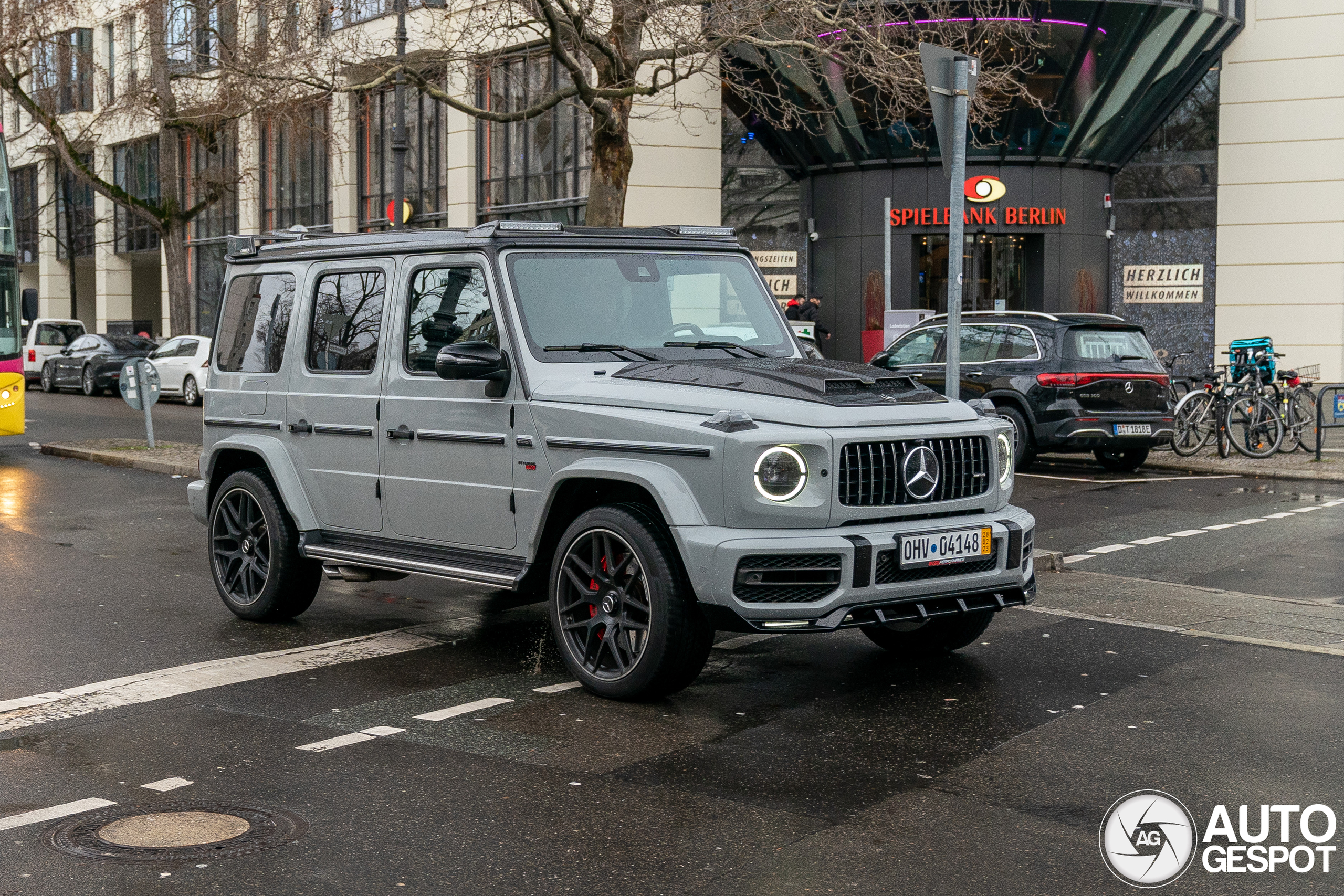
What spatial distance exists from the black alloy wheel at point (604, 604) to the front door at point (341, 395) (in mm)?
1460

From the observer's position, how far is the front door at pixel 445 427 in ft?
22.4

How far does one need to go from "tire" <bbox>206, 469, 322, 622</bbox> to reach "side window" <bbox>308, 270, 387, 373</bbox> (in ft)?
2.60

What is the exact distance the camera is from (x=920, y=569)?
19.9 ft

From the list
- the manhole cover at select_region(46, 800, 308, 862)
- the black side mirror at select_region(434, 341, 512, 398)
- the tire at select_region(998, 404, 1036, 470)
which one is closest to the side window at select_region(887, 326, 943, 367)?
the tire at select_region(998, 404, 1036, 470)

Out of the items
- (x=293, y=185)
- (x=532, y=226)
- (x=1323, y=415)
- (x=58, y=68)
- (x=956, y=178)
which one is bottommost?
(x=1323, y=415)

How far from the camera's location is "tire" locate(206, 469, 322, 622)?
7.92 m

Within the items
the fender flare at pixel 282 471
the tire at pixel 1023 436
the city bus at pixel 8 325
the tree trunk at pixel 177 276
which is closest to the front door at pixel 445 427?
the fender flare at pixel 282 471

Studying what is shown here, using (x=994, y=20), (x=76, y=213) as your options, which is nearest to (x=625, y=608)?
(x=994, y=20)

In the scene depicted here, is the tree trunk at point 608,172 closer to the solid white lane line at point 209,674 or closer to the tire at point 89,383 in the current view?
the solid white lane line at point 209,674

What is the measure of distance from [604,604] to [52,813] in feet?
7.46

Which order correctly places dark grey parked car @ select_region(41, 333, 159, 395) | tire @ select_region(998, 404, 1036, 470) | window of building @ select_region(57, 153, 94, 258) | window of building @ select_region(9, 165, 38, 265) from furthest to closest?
1. window of building @ select_region(9, 165, 38, 265)
2. window of building @ select_region(57, 153, 94, 258)
3. dark grey parked car @ select_region(41, 333, 159, 395)
4. tire @ select_region(998, 404, 1036, 470)

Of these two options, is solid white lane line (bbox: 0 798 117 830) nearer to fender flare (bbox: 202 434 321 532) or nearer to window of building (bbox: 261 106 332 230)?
fender flare (bbox: 202 434 321 532)

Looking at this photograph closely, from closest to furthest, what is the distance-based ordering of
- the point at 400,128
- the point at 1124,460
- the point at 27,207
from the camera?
the point at 1124,460, the point at 400,128, the point at 27,207

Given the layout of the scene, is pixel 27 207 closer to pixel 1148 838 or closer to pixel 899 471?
pixel 899 471
